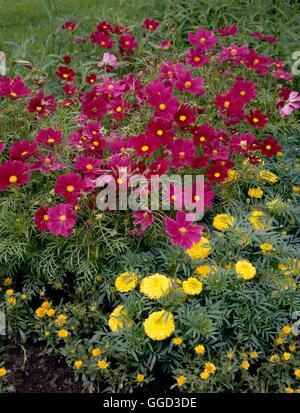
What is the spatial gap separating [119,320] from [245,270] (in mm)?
559

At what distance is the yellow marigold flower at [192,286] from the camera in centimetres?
223

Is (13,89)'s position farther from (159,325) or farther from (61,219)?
(159,325)

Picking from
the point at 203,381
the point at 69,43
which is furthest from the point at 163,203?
the point at 69,43

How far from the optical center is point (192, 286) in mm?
2250

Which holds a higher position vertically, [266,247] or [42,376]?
[266,247]

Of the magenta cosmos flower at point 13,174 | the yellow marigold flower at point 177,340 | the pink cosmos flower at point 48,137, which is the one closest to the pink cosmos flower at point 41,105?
the pink cosmos flower at point 48,137

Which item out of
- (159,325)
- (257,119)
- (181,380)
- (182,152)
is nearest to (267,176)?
(257,119)

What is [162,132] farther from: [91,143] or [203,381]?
[203,381]

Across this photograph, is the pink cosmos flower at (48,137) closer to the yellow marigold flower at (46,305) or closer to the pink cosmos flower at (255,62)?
the yellow marigold flower at (46,305)

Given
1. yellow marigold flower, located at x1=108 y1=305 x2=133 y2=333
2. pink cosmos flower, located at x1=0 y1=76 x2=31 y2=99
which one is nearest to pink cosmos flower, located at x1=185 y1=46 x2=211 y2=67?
pink cosmos flower, located at x1=0 y1=76 x2=31 y2=99

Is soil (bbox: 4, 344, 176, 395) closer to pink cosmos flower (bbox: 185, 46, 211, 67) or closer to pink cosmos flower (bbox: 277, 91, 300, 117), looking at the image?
pink cosmos flower (bbox: 277, 91, 300, 117)

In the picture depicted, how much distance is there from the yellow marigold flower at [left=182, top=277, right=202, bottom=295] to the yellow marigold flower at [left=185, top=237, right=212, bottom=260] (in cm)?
16

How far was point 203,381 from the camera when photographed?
209 cm
